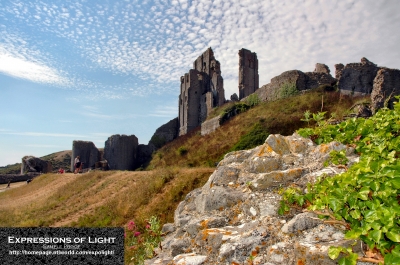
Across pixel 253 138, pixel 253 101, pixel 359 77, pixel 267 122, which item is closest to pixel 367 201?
pixel 253 138

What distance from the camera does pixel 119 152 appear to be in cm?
3703

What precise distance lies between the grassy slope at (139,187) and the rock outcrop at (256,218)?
16.9 feet

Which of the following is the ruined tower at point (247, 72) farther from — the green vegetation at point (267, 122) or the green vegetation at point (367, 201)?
the green vegetation at point (367, 201)

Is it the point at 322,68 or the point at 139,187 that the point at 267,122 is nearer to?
the point at 139,187

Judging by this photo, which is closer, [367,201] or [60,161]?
[367,201]

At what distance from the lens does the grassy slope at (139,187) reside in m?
11.3

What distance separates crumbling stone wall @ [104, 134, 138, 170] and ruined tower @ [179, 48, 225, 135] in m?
9.98

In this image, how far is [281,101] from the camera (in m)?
26.0

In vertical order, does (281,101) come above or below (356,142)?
above

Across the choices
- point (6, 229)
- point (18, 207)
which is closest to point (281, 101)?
point (18, 207)

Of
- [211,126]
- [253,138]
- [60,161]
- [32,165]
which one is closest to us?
[253,138]

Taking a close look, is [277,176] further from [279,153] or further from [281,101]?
[281,101]

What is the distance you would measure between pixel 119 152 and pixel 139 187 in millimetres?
24825

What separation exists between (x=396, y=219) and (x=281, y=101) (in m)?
24.8
